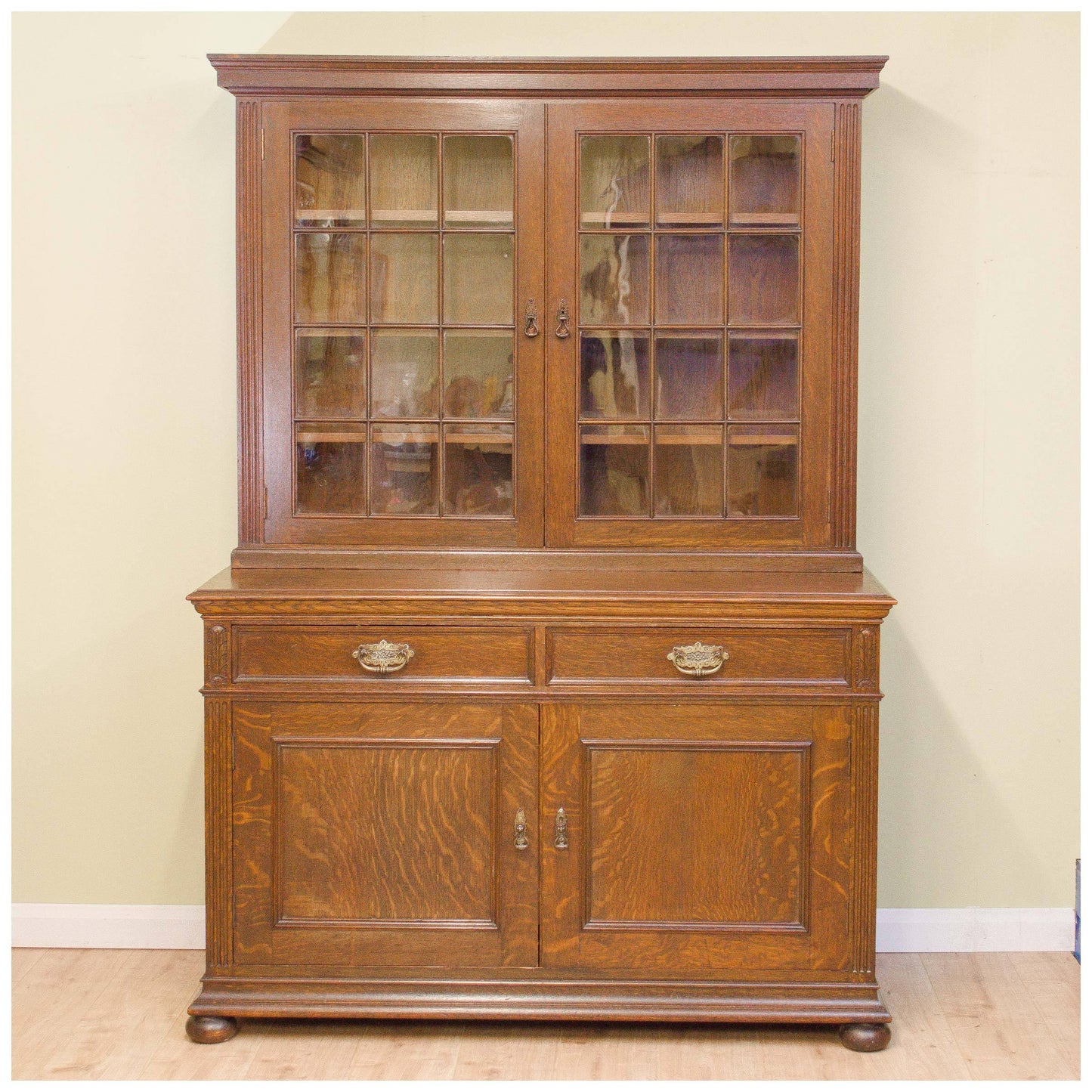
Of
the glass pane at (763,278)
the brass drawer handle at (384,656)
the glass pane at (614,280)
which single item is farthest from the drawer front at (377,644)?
the glass pane at (763,278)

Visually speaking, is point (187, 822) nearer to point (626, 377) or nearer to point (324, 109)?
point (626, 377)

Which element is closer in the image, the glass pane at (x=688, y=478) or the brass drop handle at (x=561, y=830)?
the brass drop handle at (x=561, y=830)

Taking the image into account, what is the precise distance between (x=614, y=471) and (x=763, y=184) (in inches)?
26.0

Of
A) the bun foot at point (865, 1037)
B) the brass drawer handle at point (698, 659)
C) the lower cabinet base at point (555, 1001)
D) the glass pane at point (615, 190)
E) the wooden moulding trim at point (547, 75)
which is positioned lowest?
the bun foot at point (865, 1037)

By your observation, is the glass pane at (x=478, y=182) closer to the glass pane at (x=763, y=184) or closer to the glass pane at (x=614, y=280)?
the glass pane at (x=614, y=280)

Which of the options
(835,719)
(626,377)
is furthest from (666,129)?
(835,719)

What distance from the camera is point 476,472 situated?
2.48 m

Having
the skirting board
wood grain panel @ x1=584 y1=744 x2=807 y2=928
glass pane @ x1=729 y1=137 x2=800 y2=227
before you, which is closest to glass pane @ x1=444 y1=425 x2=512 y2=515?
wood grain panel @ x1=584 y1=744 x2=807 y2=928

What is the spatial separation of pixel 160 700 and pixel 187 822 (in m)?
0.30

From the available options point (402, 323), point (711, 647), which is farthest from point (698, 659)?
point (402, 323)

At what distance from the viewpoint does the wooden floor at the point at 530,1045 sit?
2.26m

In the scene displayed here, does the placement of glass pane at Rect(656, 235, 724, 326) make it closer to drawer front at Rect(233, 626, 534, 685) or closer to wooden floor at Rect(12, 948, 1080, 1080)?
drawer front at Rect(233, 626, 534, 685)

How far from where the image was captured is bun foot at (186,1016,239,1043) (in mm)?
2330

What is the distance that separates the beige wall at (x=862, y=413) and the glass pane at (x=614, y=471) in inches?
22.4
